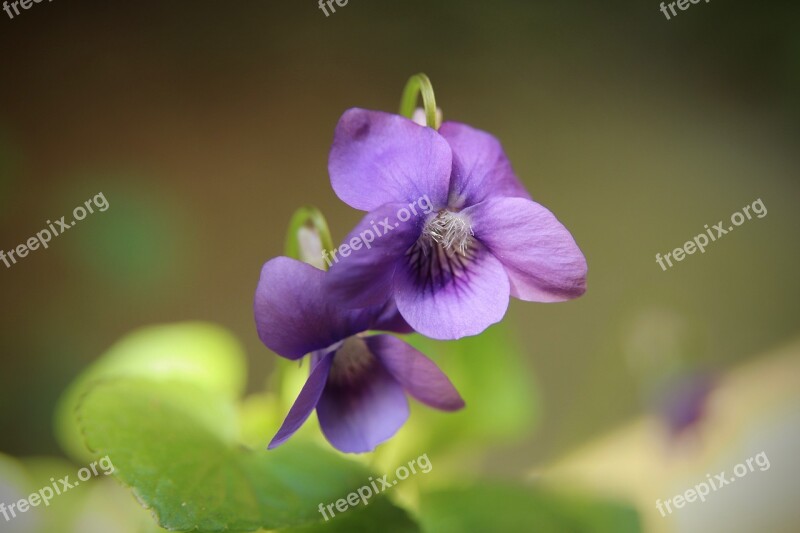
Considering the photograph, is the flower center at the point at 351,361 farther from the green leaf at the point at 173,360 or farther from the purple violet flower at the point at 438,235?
the green leaf at the point at 173,360

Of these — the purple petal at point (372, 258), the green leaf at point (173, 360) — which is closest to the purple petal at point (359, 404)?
the purple petal at point (372, 258)

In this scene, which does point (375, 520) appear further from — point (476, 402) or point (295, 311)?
point (476, 402)

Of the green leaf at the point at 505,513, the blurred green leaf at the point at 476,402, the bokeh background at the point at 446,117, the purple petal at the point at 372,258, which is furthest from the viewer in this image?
the bokeh background at the point at 446,117

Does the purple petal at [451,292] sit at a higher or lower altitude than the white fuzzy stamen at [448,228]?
lower

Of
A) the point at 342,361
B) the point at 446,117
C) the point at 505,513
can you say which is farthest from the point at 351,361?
the point at 446,117

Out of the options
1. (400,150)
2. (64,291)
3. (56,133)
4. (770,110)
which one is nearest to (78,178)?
(56,133)

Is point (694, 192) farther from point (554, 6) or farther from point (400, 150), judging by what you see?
point (400, 150)
